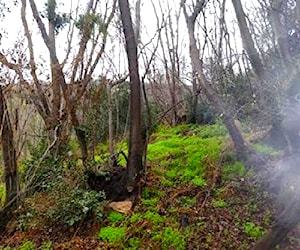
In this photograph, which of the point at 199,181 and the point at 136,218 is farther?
the point at 199,181

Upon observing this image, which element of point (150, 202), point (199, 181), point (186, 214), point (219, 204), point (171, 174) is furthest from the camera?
point (171, 174)

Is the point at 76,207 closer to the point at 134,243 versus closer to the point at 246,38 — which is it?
the point at 134,243

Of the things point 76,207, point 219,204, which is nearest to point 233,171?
point 219,204

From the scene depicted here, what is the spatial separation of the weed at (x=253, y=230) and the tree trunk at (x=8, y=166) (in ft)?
10.9

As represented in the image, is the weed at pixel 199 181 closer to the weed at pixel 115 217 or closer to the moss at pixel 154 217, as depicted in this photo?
the moss at pixel 154 217

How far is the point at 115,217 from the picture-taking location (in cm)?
521

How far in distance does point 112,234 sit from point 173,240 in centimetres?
77

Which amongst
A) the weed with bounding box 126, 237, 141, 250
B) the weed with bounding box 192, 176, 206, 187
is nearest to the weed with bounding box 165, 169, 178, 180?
the weed with bounding box 192, 176, 206, 187

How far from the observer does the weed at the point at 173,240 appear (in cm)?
454

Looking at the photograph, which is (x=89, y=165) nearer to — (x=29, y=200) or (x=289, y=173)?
(x=29, y=200)

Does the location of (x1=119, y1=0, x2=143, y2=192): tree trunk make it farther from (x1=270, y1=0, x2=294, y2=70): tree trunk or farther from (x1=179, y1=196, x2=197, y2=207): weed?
(x1=270, y1=0, x2=294, y2=70): tree trunk

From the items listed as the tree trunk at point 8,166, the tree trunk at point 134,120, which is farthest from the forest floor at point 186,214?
the tree trunk at point 134,120

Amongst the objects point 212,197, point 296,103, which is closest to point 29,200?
point 212,197

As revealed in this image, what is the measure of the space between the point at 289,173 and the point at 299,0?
7.13 ft
